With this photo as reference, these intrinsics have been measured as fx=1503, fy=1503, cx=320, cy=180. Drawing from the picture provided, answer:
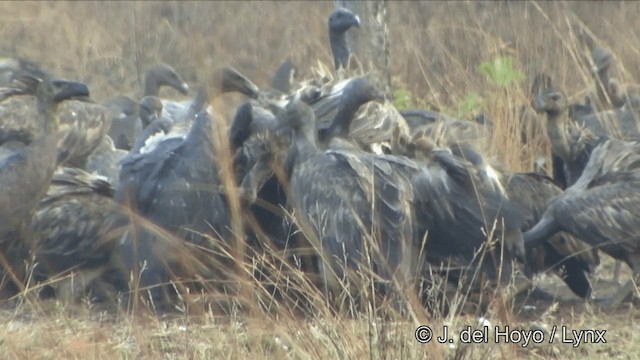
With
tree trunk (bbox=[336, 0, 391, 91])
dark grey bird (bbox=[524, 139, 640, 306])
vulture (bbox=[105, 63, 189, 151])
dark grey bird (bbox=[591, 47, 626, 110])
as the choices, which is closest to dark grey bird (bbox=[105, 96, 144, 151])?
vulture (bbox=[105, 63, 189, 151])

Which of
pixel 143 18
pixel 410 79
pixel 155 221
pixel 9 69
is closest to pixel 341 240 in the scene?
pixel 155 221

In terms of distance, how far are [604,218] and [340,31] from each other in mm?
4249

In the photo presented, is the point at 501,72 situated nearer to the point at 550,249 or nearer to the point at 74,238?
the point at 550,249

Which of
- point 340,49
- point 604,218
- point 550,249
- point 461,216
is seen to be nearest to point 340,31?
point 340,49

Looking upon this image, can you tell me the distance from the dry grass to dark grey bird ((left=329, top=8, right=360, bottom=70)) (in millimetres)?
614

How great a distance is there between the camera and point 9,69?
35.7 ft

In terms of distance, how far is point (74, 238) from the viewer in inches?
308

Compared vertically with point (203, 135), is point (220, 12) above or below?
below

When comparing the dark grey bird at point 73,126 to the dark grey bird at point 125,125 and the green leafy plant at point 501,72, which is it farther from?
the green leafy plant at point 501,72

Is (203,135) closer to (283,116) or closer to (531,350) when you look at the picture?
(283,116)

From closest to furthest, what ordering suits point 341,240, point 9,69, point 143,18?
point 341,240 → point 9,69 → point 143,18

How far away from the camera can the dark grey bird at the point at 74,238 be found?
7734 millimetres

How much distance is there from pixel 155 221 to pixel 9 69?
12.1 ft

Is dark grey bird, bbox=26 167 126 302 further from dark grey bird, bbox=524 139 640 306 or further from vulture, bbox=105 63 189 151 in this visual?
vulture, bbox=105 63 189 151
